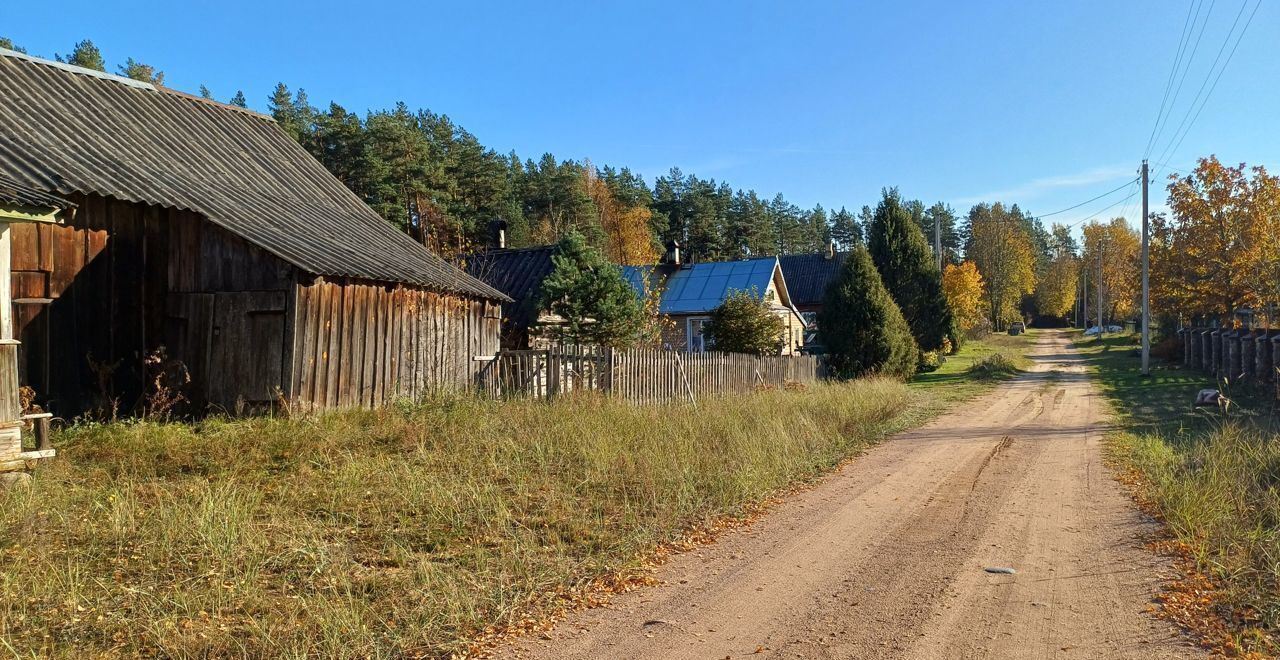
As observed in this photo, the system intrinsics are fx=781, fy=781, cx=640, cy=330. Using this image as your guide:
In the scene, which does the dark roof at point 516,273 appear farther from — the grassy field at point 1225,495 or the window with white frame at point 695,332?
the grassy field at point 1225,495

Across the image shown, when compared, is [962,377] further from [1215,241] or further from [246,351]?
[246,351]

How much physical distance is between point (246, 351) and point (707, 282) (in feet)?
83.6

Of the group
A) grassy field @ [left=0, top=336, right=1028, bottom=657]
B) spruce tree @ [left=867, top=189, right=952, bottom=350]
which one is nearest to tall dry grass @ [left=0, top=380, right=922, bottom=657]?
grassy field @ [left=0, top=336, right=1028, bottom=657]

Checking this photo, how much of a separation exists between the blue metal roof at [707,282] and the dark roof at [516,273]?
884 centimetres

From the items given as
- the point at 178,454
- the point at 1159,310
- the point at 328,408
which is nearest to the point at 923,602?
the point at 178,454

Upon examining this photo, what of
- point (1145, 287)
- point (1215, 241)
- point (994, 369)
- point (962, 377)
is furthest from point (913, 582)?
point (1215, 241)

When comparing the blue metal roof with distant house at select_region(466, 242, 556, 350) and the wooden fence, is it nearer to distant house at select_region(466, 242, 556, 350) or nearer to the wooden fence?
distant house at select_region(466, 242, 556, 350)

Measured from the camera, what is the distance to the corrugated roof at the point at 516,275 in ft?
68.4

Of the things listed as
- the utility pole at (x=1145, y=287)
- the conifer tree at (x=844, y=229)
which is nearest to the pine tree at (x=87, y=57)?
the utility pole at (x=1145, y=287)

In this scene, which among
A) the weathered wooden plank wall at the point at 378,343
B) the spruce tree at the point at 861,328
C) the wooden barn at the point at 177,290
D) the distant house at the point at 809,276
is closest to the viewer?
the wooden barn at the point at 177,290

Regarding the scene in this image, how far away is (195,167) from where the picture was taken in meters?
14.3

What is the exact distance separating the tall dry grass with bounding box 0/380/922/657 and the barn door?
59 centimetres

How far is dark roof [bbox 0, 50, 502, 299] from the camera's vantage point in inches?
454

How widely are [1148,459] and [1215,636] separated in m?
6.30
